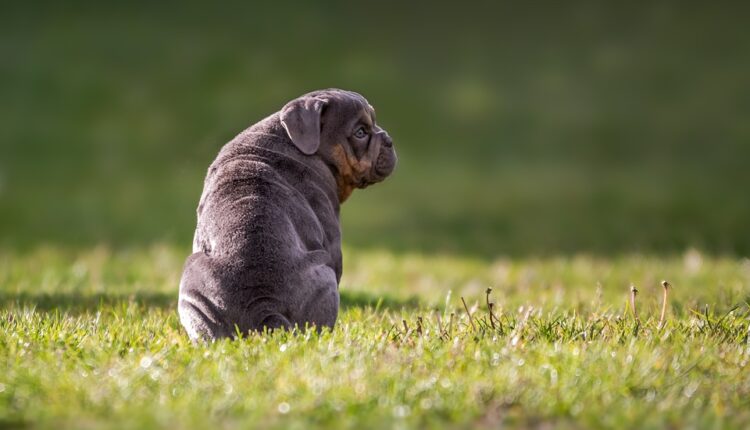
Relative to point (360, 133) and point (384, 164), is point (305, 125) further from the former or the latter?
point (384, 164)

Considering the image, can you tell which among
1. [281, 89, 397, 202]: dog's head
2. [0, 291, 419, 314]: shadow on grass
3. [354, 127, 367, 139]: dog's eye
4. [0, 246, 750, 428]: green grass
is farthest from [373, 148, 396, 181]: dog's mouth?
[0, 291, 419, 314]: shadow on grass

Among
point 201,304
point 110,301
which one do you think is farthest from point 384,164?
point 110,301

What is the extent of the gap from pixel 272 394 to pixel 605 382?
1.39 m

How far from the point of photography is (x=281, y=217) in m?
5.37

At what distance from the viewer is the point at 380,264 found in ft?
33.9

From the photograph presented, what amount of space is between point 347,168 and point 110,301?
237 cm

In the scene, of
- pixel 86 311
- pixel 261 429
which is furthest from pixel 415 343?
pixel 86 311

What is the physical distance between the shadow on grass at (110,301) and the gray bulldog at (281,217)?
146 centimetres

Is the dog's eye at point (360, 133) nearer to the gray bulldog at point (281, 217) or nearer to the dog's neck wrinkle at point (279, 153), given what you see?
the gray bulldog at point (281, 217)

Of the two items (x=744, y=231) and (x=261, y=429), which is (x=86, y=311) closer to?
(x=261, y=429)

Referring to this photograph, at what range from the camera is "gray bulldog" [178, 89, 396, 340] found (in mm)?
5227

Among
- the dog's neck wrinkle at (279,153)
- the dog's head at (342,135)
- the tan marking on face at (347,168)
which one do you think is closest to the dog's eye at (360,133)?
the dog's head at (342,135)

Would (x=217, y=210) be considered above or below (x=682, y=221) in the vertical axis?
above

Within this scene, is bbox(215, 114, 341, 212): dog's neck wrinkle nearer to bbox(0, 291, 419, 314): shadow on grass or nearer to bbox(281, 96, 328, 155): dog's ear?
bbox(281, 96, 328, 155): dog's ear
